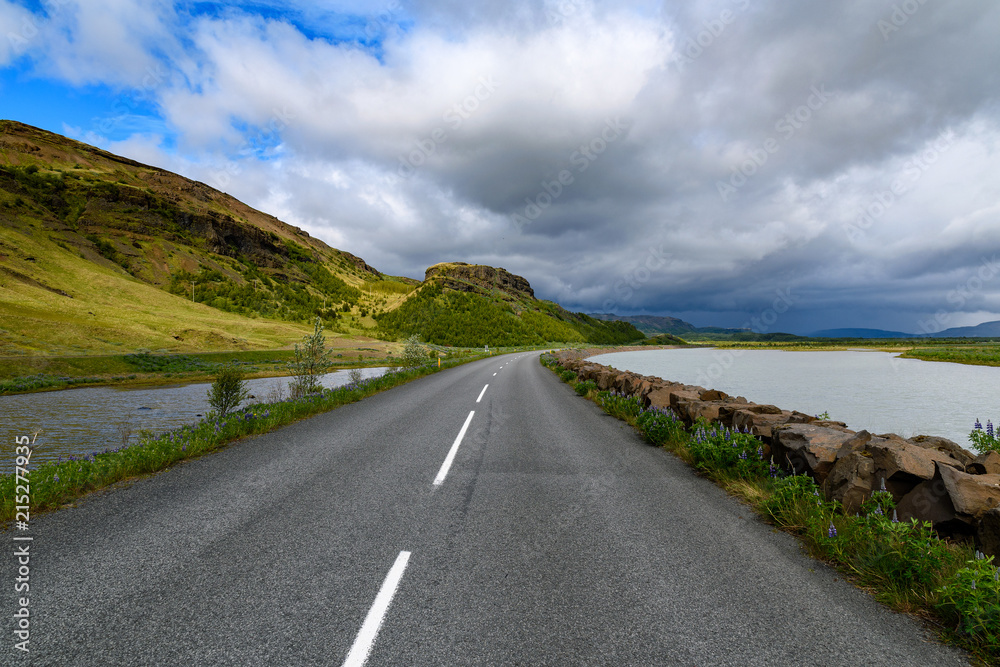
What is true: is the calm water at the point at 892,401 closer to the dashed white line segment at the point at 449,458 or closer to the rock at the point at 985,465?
the rock at the point at 985,465

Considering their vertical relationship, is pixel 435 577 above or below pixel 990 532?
below

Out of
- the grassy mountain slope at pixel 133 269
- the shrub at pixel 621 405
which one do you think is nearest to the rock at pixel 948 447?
the shrub at pixel 621 405

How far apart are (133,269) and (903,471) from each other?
112076 mm

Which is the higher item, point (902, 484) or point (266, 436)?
point (902, 484)

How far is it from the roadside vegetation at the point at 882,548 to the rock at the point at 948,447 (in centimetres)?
112

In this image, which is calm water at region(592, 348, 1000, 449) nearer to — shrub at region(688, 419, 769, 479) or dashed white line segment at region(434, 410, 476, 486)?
shrub at region(688, 419, 769, 479)

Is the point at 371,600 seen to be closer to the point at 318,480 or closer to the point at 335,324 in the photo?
the point at 318,480

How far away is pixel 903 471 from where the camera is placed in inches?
158

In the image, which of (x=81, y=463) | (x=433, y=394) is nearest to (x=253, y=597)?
(x=81, y=463)

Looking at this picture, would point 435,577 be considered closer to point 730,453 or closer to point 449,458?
point 449,458

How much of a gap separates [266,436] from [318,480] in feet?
13.0

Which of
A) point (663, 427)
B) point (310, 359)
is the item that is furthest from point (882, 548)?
point (310, 359)

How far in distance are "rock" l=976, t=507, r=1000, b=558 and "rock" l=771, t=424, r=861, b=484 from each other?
1600 millimetres

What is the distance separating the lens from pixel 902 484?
13.6ft
